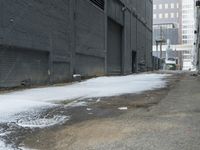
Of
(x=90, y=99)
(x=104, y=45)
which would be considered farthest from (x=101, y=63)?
(x=90, y=99)

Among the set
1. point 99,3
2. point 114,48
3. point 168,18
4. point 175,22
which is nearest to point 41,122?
point 99,3

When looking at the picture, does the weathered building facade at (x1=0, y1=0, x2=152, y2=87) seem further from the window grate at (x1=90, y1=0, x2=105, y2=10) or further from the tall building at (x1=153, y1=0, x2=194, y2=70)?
the tall building at (x1=153, y1=0, x2=194, y2=70)

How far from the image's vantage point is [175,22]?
171m

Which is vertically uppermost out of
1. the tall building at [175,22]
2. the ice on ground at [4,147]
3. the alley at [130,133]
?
the tall building at [175,22]

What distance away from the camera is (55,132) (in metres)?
8.05

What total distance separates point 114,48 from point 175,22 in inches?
5049

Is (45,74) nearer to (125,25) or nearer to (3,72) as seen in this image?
(3,72)

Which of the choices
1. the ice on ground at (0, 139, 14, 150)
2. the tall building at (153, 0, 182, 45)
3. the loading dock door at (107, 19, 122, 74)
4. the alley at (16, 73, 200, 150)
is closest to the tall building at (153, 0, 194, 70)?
the tall building at (153, 0, 182, 45)

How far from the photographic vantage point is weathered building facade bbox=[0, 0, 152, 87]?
19359mm

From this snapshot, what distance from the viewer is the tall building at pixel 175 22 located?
156675mm

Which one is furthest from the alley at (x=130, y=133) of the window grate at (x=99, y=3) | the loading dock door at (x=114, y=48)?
the loading dock door at (x=114, y=48)

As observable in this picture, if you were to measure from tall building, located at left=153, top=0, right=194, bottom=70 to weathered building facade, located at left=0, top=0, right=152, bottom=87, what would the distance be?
104529 mm

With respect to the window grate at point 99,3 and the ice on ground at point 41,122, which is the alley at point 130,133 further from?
the window grate at point 99,3

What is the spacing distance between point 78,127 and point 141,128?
1336mm
